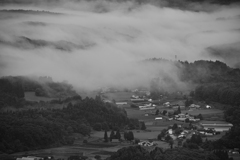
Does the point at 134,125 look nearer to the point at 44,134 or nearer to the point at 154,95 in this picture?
the point at 44,134

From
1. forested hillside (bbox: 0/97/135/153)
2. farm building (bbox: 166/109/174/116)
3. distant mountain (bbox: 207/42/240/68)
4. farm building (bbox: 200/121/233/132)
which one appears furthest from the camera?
distant mountain (bbox: 207/42/240/68)

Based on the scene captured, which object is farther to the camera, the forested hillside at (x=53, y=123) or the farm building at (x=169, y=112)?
the farm building at (x=169, y=112)

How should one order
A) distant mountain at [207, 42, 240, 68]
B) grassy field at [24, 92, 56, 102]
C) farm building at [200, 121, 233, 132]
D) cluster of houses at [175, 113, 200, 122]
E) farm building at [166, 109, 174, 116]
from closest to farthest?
farm building at [200, 121, 233, 132]
cluster of houses at [175, 113, 200, 122]
grassy field at [24, 92, 56, 102]
farm building at [166, 109, 174, 116]
distant mountain at [207, 42, 240, 68]

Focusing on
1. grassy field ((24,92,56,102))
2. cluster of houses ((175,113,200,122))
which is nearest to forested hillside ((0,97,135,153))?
grassy field ((24,92,56,102))

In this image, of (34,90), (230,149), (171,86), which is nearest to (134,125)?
(34,90)

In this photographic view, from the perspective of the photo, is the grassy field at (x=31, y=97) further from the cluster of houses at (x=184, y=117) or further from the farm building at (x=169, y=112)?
the cluster of houses at (x=184, y=117)

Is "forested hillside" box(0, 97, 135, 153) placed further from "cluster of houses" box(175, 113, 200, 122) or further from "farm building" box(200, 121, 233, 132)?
"farm building" box(200, 121, 233, 132)

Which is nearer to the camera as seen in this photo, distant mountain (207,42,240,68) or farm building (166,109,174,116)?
farm building (166,109,174,116)

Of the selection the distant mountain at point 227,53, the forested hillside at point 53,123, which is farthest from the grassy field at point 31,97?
the distant mountain at point 227,53

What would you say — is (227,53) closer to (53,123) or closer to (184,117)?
(184,117)
